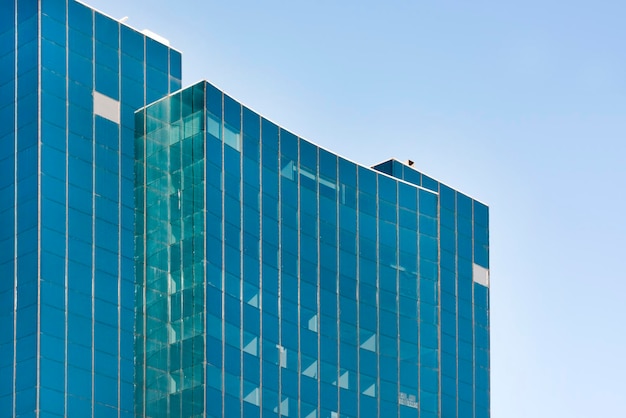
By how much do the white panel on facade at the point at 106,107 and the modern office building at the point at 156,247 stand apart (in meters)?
0.11

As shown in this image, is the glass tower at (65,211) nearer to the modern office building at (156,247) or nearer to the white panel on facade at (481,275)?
the modern office building at (156,247)

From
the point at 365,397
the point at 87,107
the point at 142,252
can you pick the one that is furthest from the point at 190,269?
the point at 365,397

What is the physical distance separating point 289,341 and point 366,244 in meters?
12.5

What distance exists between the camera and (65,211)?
355ft

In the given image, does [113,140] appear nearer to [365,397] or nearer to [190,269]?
[190,269]

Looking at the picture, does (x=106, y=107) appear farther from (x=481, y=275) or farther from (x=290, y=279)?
(x=481, y=275)

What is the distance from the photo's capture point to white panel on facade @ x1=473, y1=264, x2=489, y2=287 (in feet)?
450

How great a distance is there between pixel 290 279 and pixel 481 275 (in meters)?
25.4

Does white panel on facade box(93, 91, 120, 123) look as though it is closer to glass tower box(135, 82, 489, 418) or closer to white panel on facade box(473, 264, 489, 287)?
glass tower box(135, 82, 489, 418)

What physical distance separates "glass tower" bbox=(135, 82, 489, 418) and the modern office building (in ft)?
0.48

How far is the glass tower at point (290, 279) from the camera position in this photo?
360 feet

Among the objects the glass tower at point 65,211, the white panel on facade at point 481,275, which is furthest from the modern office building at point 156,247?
the white panel on facade at point 481,275

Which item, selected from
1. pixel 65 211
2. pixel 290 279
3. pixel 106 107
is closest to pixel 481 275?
pixel 290 279

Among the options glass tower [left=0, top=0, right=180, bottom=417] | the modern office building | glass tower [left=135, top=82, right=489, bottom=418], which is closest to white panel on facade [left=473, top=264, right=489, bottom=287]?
glass tower [left=135, top=82, right=489, bottom=418]
